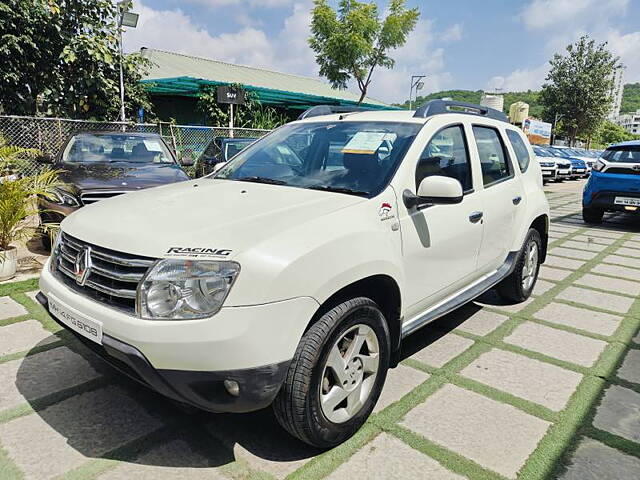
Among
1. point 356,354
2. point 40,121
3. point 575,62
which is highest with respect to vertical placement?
point 575,62

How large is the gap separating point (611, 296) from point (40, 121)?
9813mm

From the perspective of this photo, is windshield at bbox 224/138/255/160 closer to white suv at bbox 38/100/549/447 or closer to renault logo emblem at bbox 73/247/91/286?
white suv at bbox 38/100/549/447

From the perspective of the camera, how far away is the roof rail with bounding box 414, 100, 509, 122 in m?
3.15

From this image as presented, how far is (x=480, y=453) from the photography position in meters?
2.34

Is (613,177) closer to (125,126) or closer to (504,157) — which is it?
(504,157)

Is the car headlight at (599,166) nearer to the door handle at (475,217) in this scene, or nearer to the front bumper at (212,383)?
the door handle at (475,217)

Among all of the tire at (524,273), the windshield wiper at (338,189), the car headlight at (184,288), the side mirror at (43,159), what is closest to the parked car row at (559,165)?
the tire at (524,273)

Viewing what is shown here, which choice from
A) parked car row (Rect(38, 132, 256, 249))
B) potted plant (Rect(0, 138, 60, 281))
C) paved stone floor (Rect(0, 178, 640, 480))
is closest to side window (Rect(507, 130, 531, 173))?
paved stone floor (Rect(0, 178, 640, 480))

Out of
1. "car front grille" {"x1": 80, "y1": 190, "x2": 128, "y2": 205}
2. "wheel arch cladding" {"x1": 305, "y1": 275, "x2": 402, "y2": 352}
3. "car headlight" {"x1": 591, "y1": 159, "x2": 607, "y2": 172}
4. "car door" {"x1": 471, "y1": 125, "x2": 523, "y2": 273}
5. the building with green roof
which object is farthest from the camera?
the building with green roof

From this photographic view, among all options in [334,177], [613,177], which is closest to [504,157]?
[334,177]

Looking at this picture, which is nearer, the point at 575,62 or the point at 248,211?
the point at 248,211

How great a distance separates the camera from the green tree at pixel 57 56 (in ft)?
30.0

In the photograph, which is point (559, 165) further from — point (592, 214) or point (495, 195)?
point (495, 195)

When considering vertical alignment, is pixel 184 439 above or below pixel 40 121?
below
